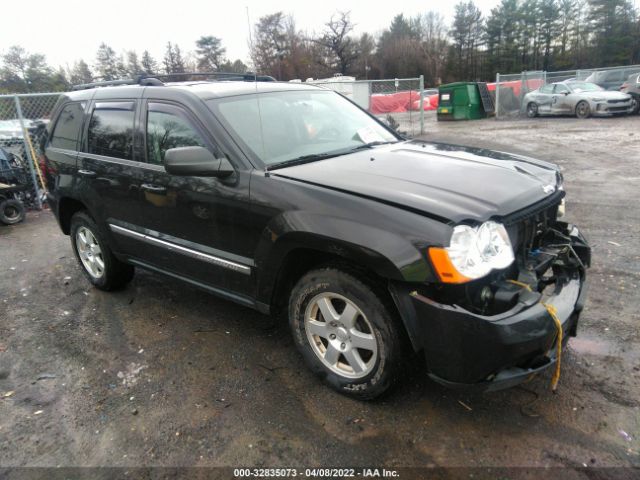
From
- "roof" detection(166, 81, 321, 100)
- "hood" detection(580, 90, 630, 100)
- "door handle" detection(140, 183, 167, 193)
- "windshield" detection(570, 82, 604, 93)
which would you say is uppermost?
"roof" detection(166, 81, 321, 100)

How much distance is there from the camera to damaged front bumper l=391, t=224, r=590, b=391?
2.20m

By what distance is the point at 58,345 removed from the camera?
379 centimetres

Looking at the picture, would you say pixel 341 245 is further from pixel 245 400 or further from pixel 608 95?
pixel 608 95

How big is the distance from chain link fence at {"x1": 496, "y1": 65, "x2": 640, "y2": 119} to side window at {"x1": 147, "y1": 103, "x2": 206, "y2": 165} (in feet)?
65.4

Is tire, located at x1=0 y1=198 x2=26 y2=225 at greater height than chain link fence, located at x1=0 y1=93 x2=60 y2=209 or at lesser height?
lesser

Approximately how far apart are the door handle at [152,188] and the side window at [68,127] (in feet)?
4.06

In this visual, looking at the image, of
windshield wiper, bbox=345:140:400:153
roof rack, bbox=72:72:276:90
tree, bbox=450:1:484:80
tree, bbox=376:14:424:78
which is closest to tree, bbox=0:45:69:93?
roof rack, bbox=72:72:276:90

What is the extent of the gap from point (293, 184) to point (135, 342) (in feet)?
6.49

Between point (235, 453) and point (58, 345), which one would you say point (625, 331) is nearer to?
point (235, 453)

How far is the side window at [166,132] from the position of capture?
3299mm

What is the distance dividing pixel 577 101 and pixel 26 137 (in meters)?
18.4

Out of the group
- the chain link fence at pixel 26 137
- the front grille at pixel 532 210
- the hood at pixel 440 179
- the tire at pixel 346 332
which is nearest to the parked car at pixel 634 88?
the hood at pixel 440 179

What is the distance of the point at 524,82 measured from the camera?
72.9 ft

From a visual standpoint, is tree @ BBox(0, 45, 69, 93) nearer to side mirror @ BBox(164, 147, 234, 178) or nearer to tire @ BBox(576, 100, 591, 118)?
side mirror @ BBox(164, 147, 234, 178)
